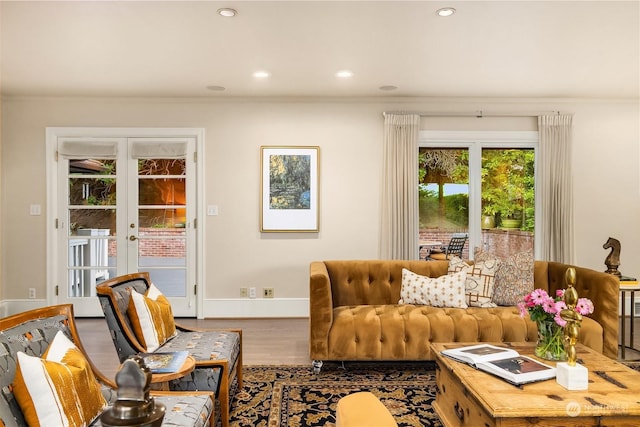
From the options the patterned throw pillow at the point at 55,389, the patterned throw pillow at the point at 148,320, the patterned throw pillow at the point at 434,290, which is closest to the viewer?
the patterned throw pillow at the point at 55,389

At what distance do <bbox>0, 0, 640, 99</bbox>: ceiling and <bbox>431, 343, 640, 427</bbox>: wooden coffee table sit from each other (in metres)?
2.22

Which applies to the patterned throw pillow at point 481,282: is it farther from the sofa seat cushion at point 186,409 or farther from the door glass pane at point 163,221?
the door glass pane at point 163,221

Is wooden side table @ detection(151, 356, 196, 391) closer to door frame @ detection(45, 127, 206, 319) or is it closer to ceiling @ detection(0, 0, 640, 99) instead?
ceiling @ detection(0, 0, 640, 99)

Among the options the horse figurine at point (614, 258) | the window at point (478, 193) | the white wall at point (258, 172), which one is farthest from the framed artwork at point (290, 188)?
the horse figurine at point (614, 258)

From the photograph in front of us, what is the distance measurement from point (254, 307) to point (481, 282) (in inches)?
101

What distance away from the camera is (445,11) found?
111 inches

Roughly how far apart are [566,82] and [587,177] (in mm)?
1297

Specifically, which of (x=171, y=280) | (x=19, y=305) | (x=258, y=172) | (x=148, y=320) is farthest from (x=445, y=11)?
(x=19, y=305)

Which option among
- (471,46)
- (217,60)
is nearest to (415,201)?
(471,46)

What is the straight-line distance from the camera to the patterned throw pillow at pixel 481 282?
3.54 meters

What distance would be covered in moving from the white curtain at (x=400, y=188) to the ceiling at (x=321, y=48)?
15.4 inches

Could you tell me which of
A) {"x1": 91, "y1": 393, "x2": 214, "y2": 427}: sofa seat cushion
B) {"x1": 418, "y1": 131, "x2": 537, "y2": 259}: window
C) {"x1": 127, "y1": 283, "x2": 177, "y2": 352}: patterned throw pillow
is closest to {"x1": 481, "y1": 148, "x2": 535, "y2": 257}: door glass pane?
{"x1": 418, "y1": 131, "x2": 537, "y2": 259}: window

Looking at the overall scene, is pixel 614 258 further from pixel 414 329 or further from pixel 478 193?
pixel 414 329

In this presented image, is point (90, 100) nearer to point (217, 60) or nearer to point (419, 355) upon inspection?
point (217, 60)
